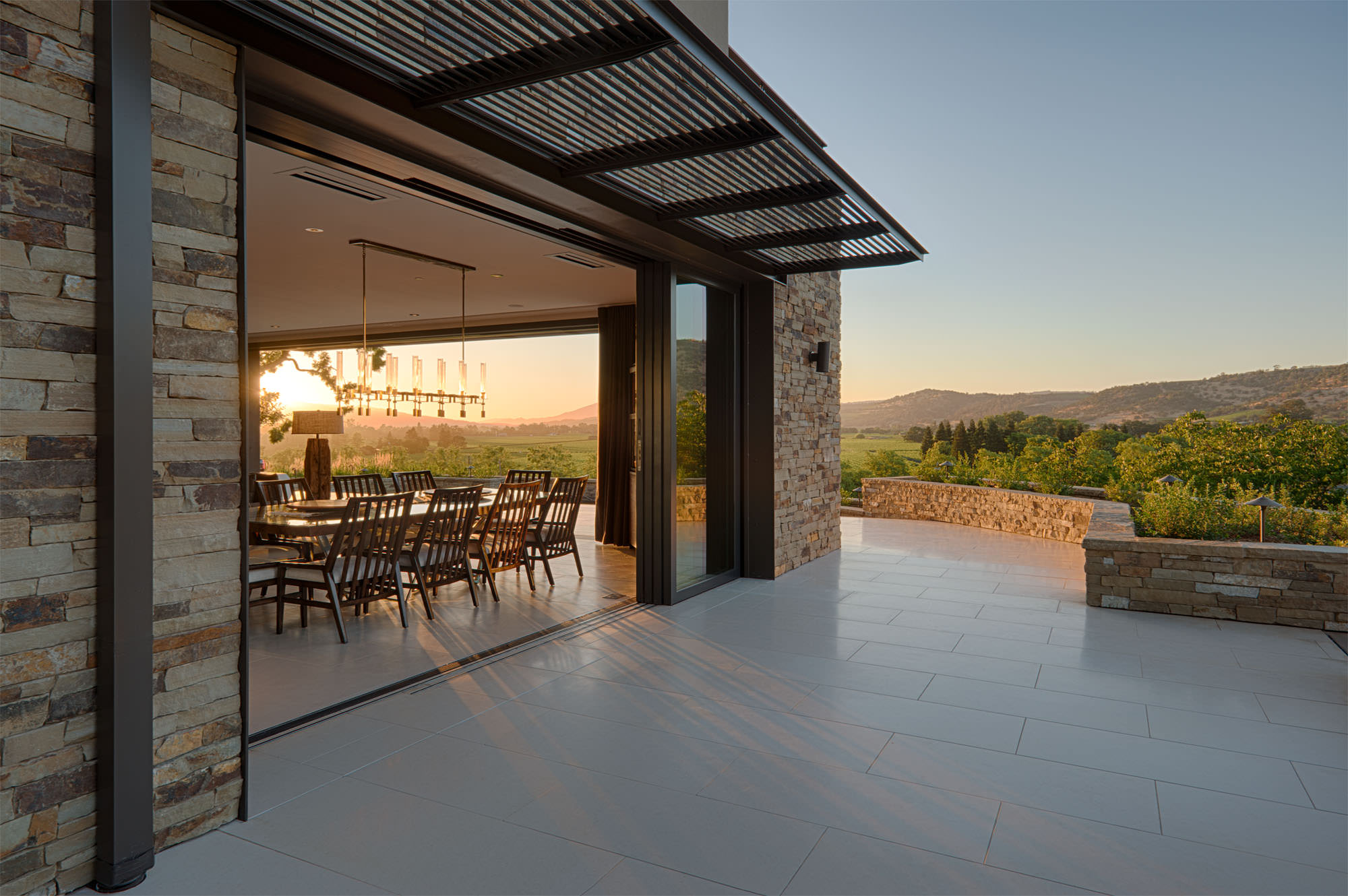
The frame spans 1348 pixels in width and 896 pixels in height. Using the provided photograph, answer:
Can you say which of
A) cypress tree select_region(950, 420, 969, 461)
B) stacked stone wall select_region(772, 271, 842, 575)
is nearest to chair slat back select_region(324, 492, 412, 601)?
stacked stone wall select_region(772, 271, 842, 575)

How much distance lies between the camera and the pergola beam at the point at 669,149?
3531 millimetres

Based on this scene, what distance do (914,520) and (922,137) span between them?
27.7 feet

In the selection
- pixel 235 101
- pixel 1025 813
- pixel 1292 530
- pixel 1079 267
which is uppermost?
pixel 1079 267

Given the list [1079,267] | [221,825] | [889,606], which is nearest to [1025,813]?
[221,825]

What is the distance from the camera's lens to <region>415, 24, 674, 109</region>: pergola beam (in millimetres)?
2717

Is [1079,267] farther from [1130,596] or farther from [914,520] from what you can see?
[1130,596]

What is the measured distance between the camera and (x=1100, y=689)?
389cm

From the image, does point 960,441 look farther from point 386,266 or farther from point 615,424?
point 386,266

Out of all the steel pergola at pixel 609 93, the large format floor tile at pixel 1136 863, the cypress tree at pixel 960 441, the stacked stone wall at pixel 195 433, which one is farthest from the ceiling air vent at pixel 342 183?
the cypress tree at pixel 960 441

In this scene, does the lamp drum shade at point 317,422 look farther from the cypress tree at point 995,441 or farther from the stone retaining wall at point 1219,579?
the cypress tree at point 995,441

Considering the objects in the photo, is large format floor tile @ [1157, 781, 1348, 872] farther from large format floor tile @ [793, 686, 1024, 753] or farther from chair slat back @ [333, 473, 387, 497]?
chair slat back @ [333, 473, 387, 497]

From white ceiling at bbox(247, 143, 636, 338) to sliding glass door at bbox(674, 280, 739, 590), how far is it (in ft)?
3.09

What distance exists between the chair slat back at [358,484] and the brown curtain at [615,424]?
8.48 ft

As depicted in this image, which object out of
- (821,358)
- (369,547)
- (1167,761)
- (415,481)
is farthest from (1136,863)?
(415,481)
